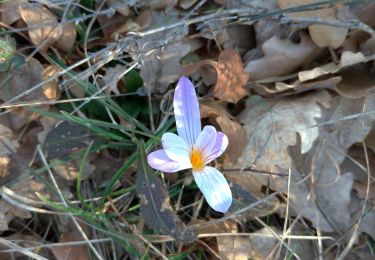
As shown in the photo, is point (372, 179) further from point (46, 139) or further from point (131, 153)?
point (46, 139)

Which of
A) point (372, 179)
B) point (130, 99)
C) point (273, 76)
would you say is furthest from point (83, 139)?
point (372, 179)

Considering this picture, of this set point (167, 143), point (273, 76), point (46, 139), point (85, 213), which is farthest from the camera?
point (273, 76)

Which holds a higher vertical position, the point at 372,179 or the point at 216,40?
the point at 216,40

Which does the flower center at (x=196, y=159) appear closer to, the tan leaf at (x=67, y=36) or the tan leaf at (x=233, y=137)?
the tan leaf at (x=233, y=137)

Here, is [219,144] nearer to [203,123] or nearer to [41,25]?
[203,123]

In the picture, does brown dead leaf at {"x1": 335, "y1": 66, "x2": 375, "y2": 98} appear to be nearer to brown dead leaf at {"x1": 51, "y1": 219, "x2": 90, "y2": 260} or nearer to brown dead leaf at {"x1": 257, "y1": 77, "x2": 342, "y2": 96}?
brown dead leaf at {"x1": 257, "y1": 77, "x2": 342, "y2": 96}

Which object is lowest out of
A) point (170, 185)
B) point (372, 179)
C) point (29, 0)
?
point (372, 179)
